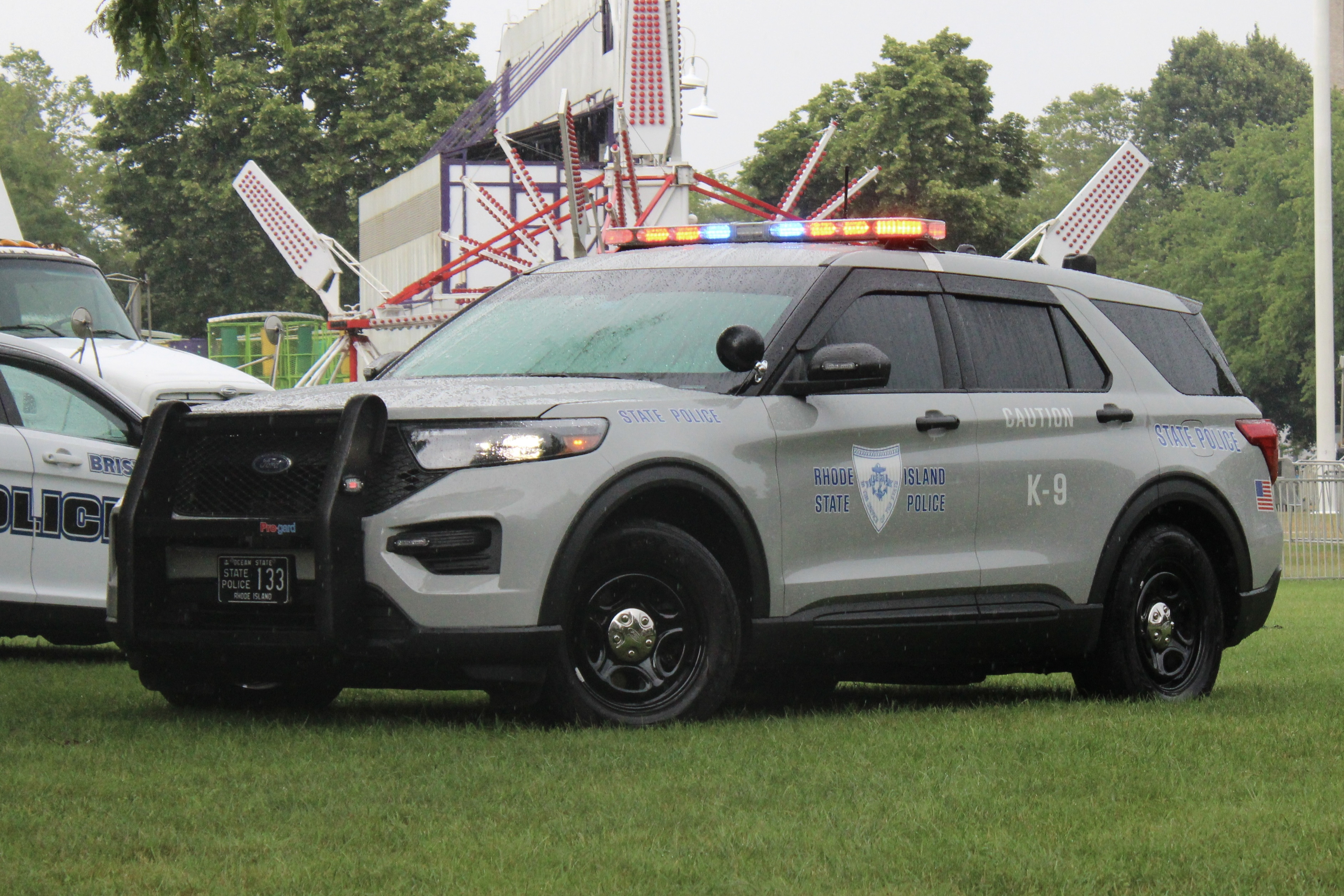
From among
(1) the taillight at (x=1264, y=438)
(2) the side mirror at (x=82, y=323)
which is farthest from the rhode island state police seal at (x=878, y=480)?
(2) the side mirror at (x=82, y=323)

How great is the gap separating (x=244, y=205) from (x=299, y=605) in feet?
170

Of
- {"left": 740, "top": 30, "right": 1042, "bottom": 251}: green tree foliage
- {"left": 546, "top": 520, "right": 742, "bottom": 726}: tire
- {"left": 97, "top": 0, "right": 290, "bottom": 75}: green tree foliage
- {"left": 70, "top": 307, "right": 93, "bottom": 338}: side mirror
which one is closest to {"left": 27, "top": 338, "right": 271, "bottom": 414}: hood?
{"left": 70, "top": 307, "right": 93, "bottom": 338}: side mirror

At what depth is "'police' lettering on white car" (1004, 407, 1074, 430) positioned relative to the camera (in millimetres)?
7805

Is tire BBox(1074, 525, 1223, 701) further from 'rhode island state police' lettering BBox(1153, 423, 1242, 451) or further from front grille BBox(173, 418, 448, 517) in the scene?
front grille BBox(173, 418, 448, 517)

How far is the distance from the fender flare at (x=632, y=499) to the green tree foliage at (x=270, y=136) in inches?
1980

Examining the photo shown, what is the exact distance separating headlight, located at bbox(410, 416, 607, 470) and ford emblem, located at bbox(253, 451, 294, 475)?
1.43ft

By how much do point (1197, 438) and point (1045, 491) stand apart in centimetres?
115

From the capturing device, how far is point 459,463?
6285 millimetres

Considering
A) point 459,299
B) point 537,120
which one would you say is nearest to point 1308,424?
point 537,120

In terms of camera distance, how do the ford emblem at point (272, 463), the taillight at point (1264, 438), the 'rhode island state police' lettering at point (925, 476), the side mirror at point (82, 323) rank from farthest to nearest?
the side mirror at point (82, 323)
the taillight at point (1264, 438)
the 'rhode island state police' lettering at point (925, 476)
the ford emblem at point (272, 463)

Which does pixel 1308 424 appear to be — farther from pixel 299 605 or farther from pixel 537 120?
pixel 299 605

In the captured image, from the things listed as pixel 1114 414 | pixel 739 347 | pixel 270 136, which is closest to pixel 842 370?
pixel 739 347

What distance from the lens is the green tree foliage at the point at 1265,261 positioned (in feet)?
215

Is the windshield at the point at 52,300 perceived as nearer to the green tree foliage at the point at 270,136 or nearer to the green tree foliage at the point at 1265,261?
the green tree foliage at the point at 270,136
